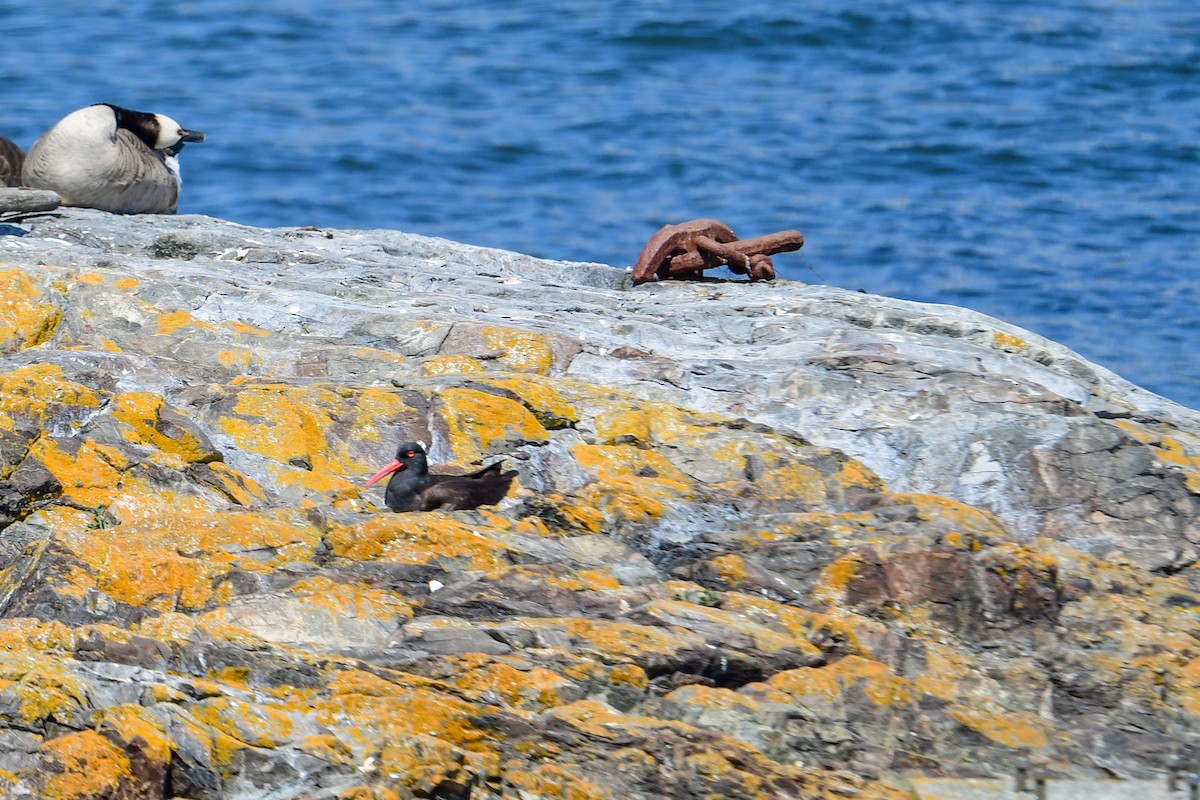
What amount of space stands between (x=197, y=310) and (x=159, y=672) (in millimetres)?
3909

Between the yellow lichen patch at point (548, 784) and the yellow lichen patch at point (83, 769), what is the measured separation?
Answer: 125 centimetres

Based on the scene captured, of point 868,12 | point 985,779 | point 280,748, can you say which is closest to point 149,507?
point 280,748

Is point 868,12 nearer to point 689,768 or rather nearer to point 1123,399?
point 1123,399

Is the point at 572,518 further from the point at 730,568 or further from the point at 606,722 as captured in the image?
the point at 606,722

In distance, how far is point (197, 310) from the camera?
886 centimetres

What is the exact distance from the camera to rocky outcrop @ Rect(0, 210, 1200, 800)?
5273 mm

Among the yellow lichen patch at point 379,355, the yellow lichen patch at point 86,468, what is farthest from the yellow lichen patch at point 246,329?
the yellow lichen patch at point 86,468

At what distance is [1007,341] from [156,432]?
5023 mm

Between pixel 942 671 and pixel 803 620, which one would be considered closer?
pixel 942 671

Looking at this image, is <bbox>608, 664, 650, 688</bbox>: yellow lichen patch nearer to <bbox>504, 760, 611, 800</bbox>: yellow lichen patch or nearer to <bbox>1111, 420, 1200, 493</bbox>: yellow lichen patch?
<bbox>504, 760, 611, 800</bbox>: yellow lichen patch

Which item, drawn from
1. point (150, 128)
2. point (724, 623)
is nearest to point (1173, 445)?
point (724, 623)

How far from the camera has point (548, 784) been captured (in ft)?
17.1

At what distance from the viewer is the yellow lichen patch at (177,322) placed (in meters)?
8.63

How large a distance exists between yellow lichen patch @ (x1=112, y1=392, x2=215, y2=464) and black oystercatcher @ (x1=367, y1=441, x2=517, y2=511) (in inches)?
35.7
